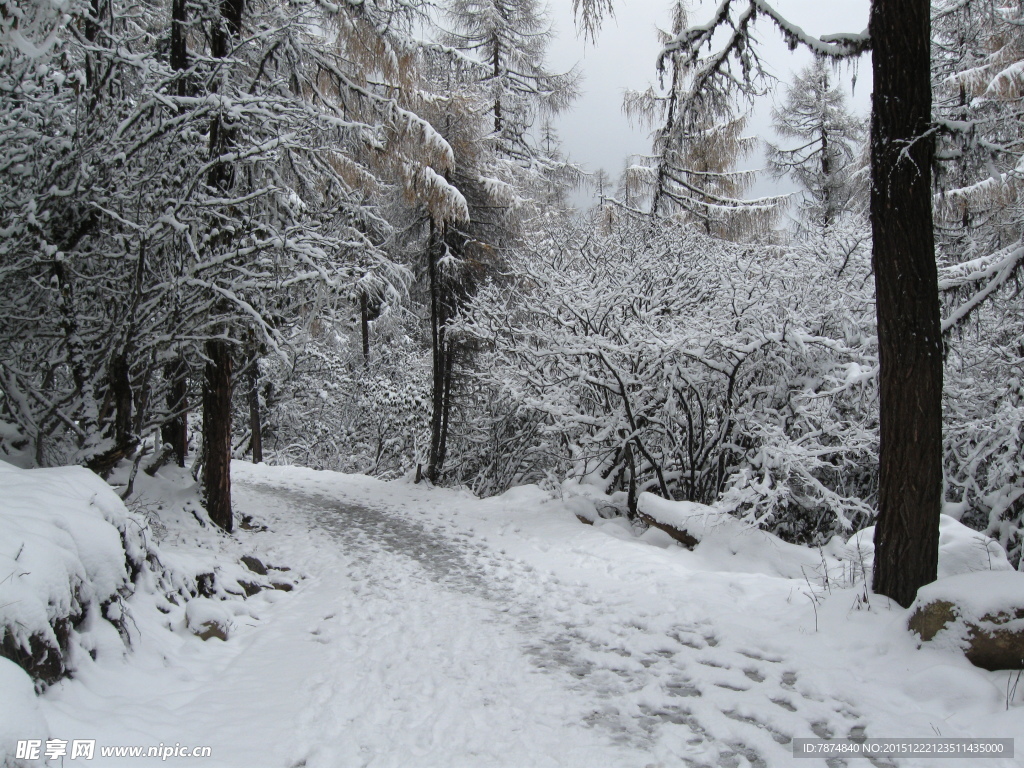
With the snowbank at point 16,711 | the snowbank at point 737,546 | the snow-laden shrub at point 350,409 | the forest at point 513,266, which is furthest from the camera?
the snow-laden shrub at point 350,409

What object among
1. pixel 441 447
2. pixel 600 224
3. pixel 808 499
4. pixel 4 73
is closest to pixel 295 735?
pixel 4 73

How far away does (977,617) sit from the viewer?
377 cm

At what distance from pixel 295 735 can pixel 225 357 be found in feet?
17.3

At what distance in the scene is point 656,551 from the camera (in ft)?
24.8

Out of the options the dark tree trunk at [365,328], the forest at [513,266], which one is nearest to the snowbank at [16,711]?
the forest at [513,266]

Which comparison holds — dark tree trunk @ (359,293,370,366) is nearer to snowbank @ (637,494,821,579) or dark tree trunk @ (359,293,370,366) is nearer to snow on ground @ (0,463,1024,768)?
snow on ground @ (0,463,1024,768)

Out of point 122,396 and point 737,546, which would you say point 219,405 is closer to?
point 122,396

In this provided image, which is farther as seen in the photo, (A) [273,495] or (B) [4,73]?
(A) [273,495]

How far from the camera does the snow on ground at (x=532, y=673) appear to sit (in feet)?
10.9

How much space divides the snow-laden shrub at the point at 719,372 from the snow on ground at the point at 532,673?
1.66m

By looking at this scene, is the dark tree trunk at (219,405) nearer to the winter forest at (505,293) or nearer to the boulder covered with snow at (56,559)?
the winter forest at (505,293)

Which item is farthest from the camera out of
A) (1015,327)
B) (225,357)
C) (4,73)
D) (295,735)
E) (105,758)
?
(1015,327)

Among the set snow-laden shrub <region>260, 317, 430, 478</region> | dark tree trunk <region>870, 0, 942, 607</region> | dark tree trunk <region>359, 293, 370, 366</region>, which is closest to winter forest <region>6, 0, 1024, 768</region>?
dark tree trunk <region>870, 0, 942, 607</region>

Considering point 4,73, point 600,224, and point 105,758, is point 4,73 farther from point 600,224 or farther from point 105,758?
point 600,224
